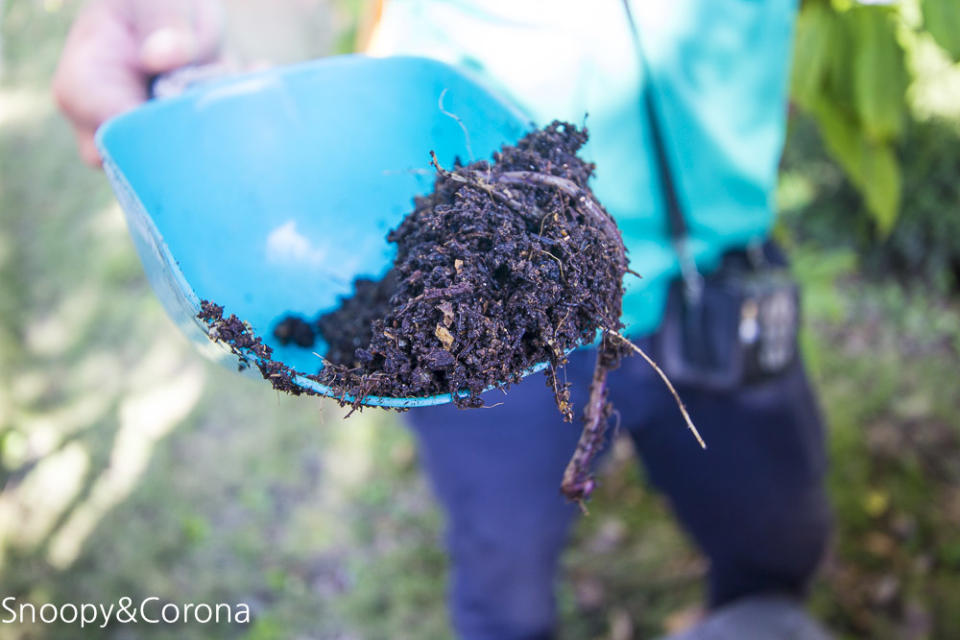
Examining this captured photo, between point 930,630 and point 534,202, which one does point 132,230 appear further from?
point 930,630

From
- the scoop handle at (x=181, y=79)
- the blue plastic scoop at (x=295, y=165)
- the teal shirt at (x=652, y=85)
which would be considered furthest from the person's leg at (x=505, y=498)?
the scoop handle at (x=181, y=79)

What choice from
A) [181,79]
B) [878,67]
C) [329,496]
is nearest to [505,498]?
[181,79]

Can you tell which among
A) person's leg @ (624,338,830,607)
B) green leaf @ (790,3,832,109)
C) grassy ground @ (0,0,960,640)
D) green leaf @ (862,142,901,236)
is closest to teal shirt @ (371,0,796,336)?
green leaf @ (790,3,832,109)

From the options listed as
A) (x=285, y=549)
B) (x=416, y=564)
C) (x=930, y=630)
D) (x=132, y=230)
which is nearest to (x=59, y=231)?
(x=285, y=549)

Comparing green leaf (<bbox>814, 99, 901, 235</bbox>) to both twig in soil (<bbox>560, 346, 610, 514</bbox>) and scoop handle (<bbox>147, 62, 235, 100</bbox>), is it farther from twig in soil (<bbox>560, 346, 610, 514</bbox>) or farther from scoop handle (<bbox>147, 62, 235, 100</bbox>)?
scoop handle (<bbox>147, 62, 235, 100</bbox>)

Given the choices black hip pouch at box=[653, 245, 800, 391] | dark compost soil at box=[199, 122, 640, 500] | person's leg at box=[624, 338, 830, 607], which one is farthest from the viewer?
person's leg at box=[624, 338, 830, 607]

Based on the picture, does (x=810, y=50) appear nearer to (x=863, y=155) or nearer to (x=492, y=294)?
(x=863, y=155)
